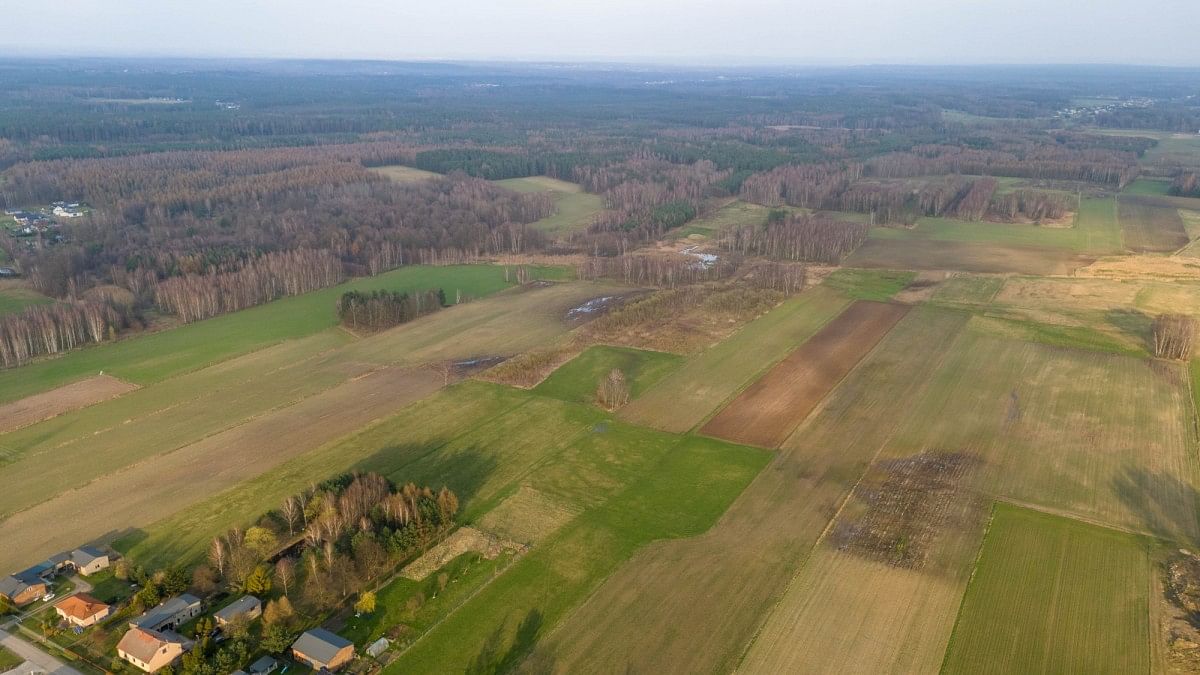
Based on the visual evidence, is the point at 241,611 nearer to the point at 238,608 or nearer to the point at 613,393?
the point at 238,608

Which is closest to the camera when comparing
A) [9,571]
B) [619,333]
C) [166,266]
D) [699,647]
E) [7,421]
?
[699,647]

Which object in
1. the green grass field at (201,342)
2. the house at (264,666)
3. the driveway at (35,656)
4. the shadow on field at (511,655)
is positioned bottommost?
the shadow on field at (511,655)

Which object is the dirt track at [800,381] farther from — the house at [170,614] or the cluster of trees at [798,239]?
the house at [170,614]

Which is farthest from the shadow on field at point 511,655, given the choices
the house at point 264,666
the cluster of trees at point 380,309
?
the cluster of trees at point 380,309

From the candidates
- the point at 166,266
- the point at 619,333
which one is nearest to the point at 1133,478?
the point at 619,333

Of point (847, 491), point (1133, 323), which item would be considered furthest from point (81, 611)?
point (1133, 323)

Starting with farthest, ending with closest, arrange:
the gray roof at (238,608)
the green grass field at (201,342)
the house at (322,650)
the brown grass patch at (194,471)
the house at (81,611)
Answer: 1. the green grass field at (201,342)
2. the brown grass patch at (194,471)
3. the gray roof at (238,608)
4. the house at (81,611)
5. the house at (322,650)

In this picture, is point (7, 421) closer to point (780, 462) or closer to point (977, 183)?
point (780, 462)

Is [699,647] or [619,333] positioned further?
[619,333]
